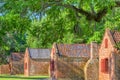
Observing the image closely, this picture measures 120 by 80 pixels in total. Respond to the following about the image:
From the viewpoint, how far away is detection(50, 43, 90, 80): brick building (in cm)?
5441

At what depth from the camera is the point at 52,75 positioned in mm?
59906

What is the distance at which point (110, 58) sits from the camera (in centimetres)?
3994

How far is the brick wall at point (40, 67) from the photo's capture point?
7719cm

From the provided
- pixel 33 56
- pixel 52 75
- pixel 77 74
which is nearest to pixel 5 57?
pixel 33 56

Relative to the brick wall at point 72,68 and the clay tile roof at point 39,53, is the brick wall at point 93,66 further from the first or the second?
the clay tile roof at point 39,53

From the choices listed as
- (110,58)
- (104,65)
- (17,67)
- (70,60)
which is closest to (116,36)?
(110,58)

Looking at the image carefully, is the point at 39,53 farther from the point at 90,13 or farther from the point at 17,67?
the point at 90,13

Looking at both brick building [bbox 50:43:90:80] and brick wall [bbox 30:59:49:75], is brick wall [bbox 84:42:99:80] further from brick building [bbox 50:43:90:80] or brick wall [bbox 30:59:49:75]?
brick wall [bbox 30:59:49:75]

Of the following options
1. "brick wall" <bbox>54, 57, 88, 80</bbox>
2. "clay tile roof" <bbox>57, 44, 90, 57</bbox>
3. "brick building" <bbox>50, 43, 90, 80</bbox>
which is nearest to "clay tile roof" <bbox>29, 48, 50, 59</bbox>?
"brick building" <bbox>50, 43, 90, 80</bbox>

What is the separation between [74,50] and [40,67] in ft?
71.0

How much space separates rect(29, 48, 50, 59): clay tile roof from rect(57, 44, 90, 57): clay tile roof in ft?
67.2

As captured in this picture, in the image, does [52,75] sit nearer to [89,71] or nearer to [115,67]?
[89,71]

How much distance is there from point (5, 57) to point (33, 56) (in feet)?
66.9

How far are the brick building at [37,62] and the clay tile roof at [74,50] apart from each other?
1969 centimetres
